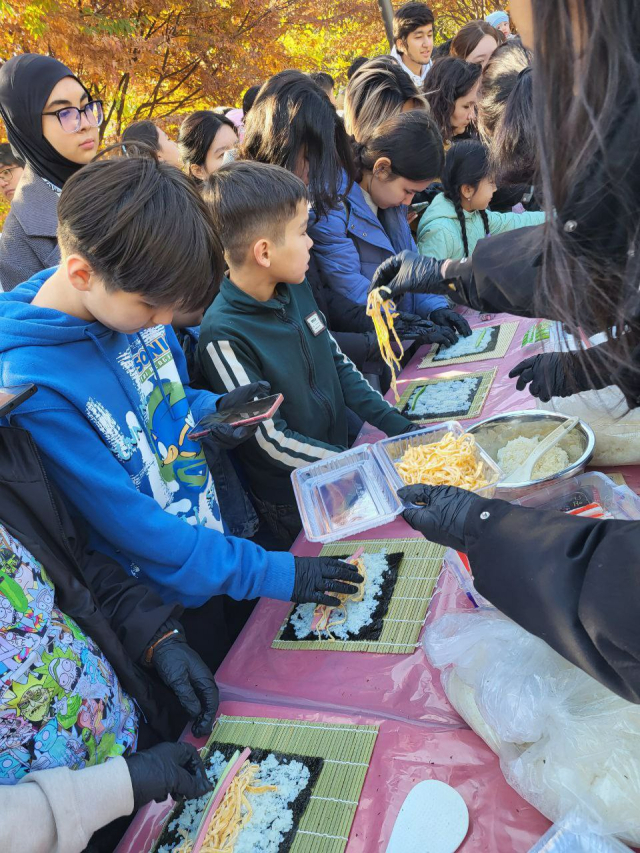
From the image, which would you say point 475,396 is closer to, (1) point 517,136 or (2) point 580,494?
(2) point 580,494

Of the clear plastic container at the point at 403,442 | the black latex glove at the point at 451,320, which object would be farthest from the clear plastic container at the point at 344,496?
the black latex glove at the point at 451,320

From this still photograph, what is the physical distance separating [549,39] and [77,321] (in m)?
1.17

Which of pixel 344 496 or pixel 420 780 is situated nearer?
pixel 420 780

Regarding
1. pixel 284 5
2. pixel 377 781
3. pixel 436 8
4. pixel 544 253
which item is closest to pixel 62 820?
pixel 377 781

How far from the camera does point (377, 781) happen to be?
1.15 metres

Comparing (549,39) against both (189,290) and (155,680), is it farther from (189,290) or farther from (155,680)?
(155,680)

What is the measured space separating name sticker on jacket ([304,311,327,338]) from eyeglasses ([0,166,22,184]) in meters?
2.52

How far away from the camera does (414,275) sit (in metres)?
2.10

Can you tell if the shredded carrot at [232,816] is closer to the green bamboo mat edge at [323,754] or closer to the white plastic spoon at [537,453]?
the green bamboo mat edge at [323,754]

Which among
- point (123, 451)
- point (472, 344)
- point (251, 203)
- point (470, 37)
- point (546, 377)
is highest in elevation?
point (470, 37)

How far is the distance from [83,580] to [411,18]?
631cm

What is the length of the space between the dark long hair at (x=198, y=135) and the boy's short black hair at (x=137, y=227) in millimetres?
2122

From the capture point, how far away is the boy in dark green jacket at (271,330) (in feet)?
6.86

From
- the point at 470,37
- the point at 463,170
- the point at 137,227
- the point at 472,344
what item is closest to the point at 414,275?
the point at 472,344
